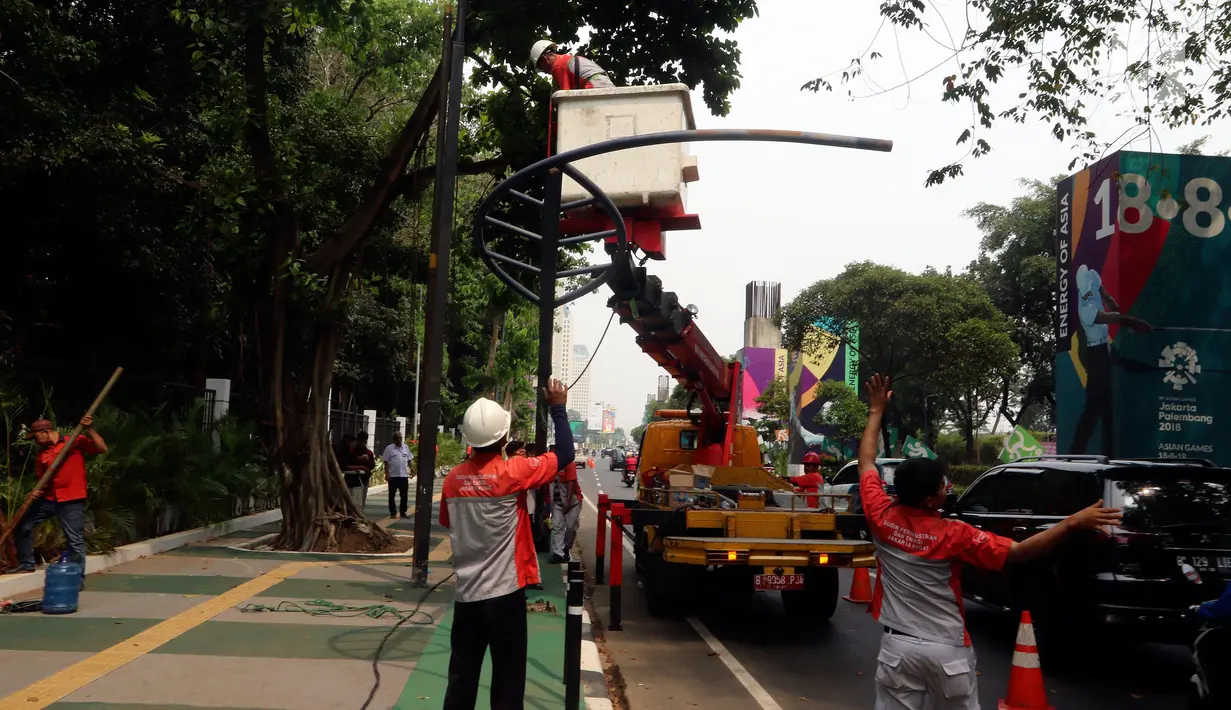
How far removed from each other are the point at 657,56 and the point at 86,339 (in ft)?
41.7

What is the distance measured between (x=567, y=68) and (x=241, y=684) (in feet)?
25.1

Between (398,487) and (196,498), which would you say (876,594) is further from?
(398,487)

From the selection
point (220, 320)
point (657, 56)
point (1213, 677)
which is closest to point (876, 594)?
point (1213, 677)

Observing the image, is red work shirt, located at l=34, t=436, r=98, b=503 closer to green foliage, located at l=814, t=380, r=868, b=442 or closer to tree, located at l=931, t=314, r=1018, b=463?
tree, located at l=931, t=314, r=1018, b=463

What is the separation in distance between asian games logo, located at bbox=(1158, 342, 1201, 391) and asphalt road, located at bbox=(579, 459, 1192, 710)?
14079mm

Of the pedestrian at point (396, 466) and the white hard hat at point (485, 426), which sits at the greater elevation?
the white hard hat at point (485, 426)

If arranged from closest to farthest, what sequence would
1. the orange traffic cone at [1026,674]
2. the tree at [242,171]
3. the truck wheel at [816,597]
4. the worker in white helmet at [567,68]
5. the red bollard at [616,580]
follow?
the orange traffic cone at [1026,674]
the red bollard at [616,580]
the truck wheel at [816,597]
the worker in white helmet at [567,68]
the tree at [242,171]

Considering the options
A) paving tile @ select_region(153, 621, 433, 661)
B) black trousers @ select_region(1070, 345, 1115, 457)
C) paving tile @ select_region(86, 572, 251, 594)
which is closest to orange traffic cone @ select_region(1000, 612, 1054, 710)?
paving tile @ select_region(153, 621, 433, 661)

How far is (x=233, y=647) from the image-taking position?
7.64 meters

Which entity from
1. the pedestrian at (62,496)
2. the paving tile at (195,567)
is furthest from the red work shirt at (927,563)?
the paving tile at (195,567)

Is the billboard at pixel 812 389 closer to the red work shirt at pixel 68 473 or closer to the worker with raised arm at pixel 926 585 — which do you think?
the red work shirt at pixel 68 473

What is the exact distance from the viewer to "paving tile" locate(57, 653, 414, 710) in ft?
19.9

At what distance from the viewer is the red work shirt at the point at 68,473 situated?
9.37 metres

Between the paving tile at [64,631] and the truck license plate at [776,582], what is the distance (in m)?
5.24
